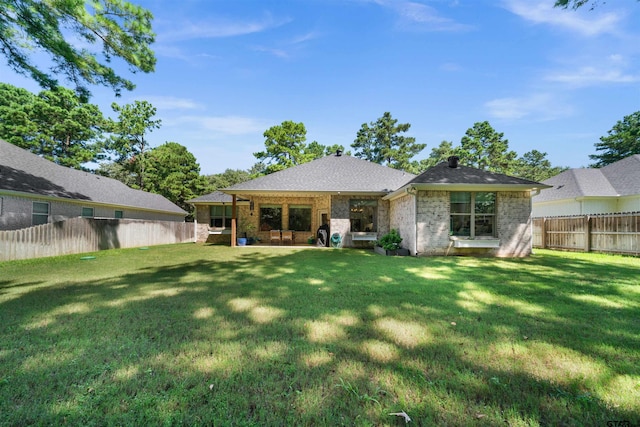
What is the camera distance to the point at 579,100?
41.3 feet

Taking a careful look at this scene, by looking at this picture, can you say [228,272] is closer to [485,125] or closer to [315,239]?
[315,239]

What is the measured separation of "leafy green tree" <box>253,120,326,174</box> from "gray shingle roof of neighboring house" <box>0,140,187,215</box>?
1085cm

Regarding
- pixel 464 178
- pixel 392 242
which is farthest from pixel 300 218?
pixel 464 178

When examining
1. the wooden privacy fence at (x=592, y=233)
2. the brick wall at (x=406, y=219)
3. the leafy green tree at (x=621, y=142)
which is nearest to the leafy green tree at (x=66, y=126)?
the brick wall at (x=406, y=219)

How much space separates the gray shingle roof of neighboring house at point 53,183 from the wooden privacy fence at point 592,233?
24227 mm

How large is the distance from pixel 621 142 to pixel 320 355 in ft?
134

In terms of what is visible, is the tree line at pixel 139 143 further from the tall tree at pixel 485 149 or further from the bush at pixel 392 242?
the bush at pixel 392 242

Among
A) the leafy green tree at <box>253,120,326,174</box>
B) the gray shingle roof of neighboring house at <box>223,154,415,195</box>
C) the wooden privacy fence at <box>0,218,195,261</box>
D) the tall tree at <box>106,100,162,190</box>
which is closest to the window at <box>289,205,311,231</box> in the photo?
the gray shingle roof of neighboring house at <box>223,154,415,195</box>

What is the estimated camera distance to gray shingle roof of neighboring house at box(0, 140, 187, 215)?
39.3 feet

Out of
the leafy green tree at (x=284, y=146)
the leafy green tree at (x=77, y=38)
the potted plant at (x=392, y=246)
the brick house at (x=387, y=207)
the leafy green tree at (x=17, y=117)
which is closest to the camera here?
the leafy green tree at (x=77, y=38)

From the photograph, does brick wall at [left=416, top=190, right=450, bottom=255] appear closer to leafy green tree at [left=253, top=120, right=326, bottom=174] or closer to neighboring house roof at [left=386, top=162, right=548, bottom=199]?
neighboring house roof at [left=386, top=162, right=548, bottom=199]

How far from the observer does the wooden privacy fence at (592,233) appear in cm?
986

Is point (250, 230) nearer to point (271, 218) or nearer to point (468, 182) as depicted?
point (271, 218)

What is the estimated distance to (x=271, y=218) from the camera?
54.7ft
